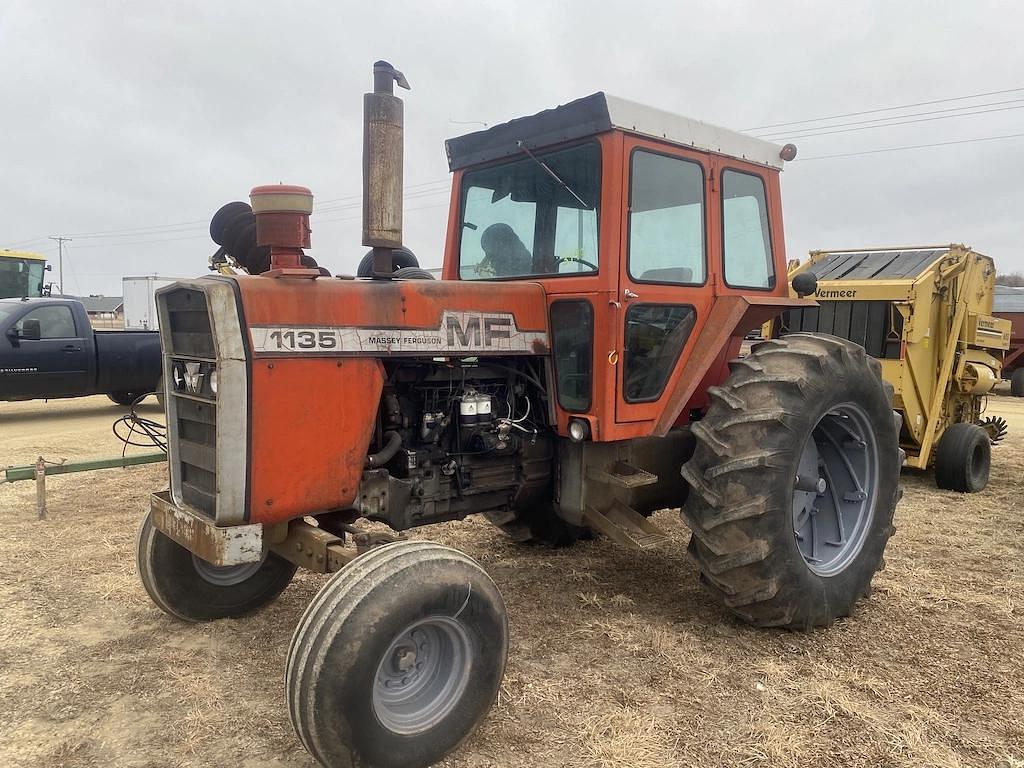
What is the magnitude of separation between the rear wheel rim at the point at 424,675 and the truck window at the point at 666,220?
1.86m

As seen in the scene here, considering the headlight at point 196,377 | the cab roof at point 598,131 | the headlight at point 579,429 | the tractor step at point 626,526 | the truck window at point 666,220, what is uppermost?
the cab roof at point 598,131

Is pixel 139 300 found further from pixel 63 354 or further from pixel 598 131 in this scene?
pixel 598 131

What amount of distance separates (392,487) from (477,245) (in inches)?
61.5

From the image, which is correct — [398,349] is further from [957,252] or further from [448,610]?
[957,252]

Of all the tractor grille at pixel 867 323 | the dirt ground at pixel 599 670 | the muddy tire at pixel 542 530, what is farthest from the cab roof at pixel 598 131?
the tractor grille at pixel 867 323

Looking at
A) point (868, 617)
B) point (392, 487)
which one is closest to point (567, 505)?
point (392, 487)

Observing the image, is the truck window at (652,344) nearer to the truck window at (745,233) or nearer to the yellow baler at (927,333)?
the truck window at (745,233)

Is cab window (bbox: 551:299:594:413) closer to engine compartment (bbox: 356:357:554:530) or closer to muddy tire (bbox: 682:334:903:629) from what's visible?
engine compartment (bbox: 356:357:554:530)

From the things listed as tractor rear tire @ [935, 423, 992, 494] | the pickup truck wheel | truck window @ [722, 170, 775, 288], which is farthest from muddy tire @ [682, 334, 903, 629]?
the pickup truck wheel

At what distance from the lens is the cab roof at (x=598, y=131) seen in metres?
3.57

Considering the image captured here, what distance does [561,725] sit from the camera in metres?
2.98

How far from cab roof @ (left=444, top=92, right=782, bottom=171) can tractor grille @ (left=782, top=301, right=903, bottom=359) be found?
3.11 m

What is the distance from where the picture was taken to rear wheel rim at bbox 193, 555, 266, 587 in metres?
3.81

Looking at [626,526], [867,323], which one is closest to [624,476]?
[626,526]
